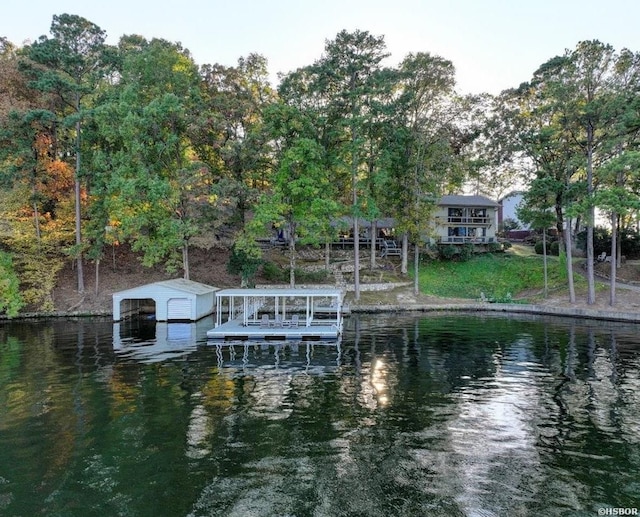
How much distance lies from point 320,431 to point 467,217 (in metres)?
45.7

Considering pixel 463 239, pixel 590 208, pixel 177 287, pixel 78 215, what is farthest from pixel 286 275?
pixel 590 208

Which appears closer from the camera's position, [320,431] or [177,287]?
[320,431]

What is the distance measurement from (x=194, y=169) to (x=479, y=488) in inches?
1247

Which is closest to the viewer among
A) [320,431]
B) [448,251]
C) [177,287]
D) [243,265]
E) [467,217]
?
[320,431]

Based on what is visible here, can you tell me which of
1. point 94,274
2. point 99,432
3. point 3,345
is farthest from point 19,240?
point 99,432

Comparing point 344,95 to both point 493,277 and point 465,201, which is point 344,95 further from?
point 465,201

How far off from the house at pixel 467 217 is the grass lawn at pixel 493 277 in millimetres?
5970

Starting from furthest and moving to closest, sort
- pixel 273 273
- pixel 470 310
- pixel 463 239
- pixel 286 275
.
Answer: pixel 463 239 < pixel 286 275 < pixel 273 273 < pixel 470 310

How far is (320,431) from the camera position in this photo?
11.3 meters

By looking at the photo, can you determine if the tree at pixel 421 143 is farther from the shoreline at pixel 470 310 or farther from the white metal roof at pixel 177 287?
the white metal roof at pixel 177 287

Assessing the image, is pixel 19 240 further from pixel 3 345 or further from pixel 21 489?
pixel 21 489

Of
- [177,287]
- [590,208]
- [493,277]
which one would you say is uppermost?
[590,208]

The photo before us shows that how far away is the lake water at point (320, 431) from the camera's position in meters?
8.21

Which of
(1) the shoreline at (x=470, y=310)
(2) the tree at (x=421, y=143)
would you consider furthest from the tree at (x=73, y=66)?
(2) the tree at (x=421, y=143)
